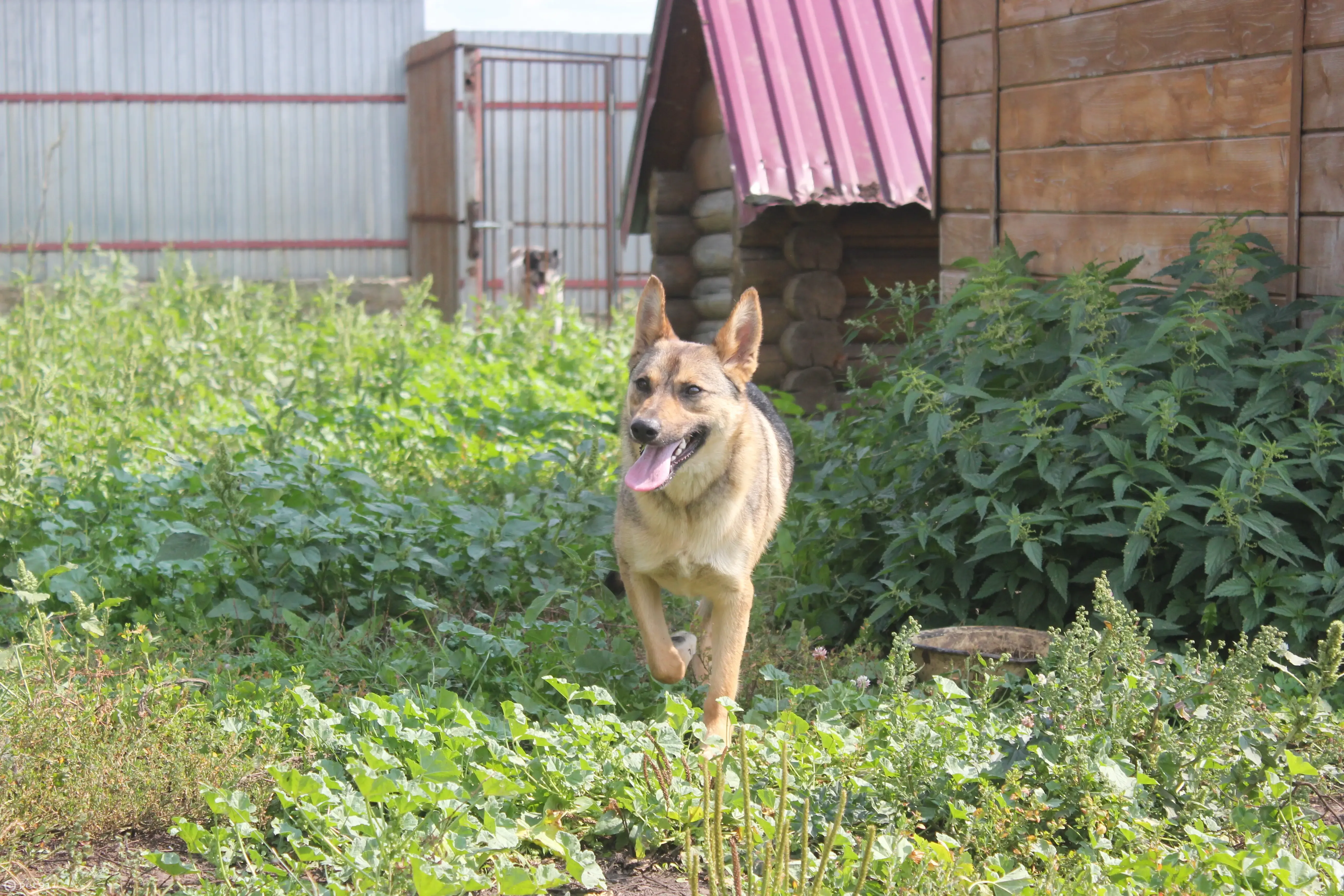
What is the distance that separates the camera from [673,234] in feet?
33.7

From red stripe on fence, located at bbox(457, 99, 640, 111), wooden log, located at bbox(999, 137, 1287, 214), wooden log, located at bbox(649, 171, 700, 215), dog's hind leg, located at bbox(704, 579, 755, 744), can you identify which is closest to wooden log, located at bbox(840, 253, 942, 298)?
wooden log, located at bbox(649, 171, 700, 215)

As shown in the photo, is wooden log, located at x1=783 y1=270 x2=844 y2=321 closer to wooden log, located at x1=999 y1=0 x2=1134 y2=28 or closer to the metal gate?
wooden log, located at x1=999 y1=0 x2=1134 y2=28

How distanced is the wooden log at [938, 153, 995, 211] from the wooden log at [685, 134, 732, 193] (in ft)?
7.87

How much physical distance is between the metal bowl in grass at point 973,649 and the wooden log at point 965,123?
A: 130 inches

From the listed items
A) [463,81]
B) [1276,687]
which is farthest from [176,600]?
[463,81]

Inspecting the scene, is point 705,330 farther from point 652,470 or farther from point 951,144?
point 652,470

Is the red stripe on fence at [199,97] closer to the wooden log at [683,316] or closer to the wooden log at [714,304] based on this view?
the wooden log at [683,316]

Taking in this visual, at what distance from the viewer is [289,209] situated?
51.4ft

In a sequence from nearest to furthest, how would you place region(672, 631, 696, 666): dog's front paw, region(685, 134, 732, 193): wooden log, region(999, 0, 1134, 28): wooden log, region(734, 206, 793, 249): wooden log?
region(672, 631, 696, 666): dog's front paw, region(999, 0, 1134, 28): wooden log, region(734, 206, 793, 249): wooden log, region(685, 134, 732, 193): wooden log

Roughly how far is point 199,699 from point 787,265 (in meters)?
6.09

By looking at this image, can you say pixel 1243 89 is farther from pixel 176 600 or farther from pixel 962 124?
pixel 176 600

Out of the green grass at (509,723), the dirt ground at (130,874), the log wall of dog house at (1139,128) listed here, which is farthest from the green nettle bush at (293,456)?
the log wall of dog house at (1139,128)

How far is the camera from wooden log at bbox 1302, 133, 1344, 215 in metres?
5.02

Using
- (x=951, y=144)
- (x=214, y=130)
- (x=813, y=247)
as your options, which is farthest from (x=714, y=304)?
(x=214, y=130)
